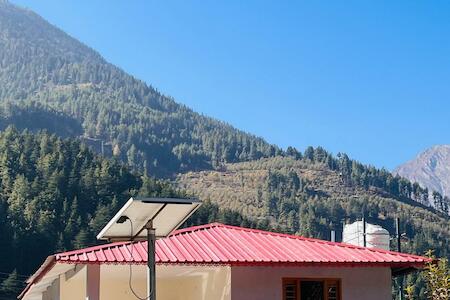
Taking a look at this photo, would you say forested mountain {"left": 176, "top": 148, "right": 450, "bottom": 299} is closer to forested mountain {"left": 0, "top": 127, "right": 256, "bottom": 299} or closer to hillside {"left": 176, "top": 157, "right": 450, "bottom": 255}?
hillside {"left": 176, "top": 157, "right": 450, "bottom": 255}

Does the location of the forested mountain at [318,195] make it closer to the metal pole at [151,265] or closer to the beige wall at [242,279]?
the beige wall at [242,279]

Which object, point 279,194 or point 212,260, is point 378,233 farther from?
point 279,194

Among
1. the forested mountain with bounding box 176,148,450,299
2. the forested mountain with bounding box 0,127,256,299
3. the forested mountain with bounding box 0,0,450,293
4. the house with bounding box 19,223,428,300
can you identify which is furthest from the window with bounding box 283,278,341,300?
the forested mountain with bounding box 176,148,450,299

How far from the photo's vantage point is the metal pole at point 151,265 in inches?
279

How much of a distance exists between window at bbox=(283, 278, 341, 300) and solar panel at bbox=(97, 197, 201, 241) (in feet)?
17.6

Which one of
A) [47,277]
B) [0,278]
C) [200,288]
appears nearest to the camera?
[200,288]

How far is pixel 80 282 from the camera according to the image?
16.1 meters

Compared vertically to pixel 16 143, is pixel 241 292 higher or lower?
lower

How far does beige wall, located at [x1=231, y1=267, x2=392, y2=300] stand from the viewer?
40.4 ft

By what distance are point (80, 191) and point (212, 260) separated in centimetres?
7843

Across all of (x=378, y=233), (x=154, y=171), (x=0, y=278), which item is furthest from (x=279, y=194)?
(x=378, y=233)

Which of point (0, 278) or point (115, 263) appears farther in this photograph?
point (0, 278)

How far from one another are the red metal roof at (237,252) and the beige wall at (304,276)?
0.80ft

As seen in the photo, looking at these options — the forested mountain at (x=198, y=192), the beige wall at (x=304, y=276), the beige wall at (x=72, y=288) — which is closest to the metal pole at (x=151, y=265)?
the beige wall at (x=304, y=276)
